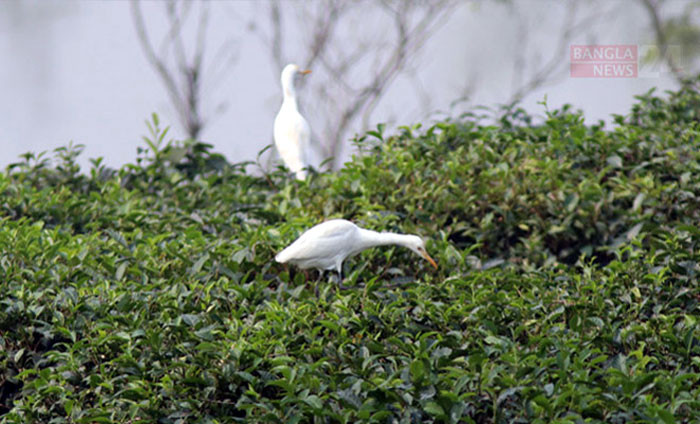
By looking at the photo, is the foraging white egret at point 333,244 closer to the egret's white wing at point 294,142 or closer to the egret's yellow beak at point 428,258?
the egret's yellow beak at point 428,258

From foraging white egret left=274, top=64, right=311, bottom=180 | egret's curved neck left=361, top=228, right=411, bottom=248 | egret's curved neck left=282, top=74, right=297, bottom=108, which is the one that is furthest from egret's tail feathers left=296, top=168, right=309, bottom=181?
egret's curved neck left=361, top=228, right=411, bottom=248

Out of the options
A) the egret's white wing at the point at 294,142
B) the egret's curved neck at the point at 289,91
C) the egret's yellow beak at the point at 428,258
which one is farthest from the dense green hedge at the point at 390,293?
the egret's curved neck at the point at 289,91

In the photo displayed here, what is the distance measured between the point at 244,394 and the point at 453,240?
1817 millimetres

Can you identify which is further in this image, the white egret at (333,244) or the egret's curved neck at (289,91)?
the egret's curved neck at (289,91)

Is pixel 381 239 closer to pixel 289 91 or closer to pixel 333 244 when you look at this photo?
pixel 333 244

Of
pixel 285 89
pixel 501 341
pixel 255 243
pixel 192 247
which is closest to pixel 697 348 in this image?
pixel 501 341

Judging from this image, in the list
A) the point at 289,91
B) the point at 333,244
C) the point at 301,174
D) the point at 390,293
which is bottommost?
the point at 390,293

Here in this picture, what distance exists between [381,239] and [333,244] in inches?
9.1

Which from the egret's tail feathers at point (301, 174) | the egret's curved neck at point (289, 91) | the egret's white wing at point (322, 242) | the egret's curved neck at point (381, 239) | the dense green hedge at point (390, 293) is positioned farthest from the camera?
the egret's curved neck at point (289, 91)

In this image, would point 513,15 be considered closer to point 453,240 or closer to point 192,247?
point 453,240

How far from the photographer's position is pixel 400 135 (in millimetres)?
5156

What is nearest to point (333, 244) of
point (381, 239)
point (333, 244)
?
point (333, 244)

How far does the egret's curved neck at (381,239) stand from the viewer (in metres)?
3.46

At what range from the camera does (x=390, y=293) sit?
3.27 m
